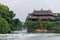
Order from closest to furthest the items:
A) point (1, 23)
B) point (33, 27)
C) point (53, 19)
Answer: point (1, 23) → point (33, 27) → point (53, 19)

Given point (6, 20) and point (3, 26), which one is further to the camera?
point (6, 20)

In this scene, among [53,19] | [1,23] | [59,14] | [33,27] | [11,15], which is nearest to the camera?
[1,23]

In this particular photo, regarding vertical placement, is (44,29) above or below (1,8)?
below

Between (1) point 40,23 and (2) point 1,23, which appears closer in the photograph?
(2) point 1,23

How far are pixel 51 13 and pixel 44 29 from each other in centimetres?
1092

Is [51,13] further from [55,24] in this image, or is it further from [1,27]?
[1,27]

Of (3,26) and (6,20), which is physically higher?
(6,20)

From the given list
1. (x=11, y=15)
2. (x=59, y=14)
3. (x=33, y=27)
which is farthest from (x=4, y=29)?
(x=59, y=14)

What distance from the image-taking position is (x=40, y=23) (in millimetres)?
92750

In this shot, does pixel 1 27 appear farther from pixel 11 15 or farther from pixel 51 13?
pixel 51 13

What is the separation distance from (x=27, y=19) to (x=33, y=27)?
8.46 meters

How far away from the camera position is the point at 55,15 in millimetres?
103188

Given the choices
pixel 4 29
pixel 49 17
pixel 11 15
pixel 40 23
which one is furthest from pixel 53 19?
pixel 4 29

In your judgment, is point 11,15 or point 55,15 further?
point 55,15
